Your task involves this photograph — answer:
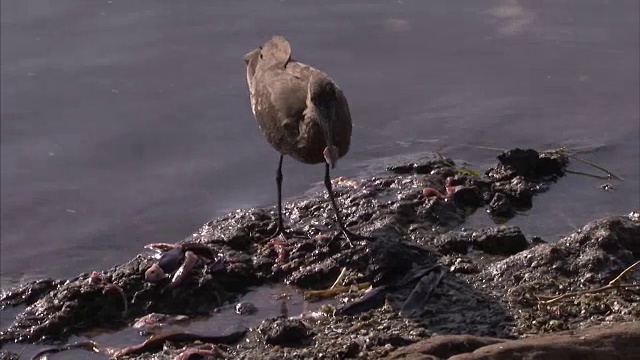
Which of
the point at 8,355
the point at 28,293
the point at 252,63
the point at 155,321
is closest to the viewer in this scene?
the point at 8,355

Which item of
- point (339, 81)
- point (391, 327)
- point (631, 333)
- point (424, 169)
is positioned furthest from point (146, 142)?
point (631, 333)

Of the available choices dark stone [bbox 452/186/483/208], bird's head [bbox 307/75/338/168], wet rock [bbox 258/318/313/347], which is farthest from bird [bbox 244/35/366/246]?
wet rock [bbox 258/318/313/347]

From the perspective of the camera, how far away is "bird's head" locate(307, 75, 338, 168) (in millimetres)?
7695

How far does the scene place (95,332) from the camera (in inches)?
277

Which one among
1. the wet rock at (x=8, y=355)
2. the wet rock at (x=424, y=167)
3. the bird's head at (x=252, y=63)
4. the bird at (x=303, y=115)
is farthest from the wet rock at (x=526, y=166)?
the wet rock at (x=8, y=355)

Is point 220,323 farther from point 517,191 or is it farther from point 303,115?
point 517,191

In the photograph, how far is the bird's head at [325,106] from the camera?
7.70 metres

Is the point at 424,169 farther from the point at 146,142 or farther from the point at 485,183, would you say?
the point at 146,142

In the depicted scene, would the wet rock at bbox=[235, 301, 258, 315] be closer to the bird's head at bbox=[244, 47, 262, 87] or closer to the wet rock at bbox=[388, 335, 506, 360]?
the wet rock at bbox=[388, 335, 506, 360]

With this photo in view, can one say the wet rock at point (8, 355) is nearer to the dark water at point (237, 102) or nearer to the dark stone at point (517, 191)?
the dark water at point (237, 102)

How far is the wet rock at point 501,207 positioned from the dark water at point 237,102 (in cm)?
13

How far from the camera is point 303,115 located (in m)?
8.05

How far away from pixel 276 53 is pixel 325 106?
57.3 inches

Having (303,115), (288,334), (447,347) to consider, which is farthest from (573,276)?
(303,115)
